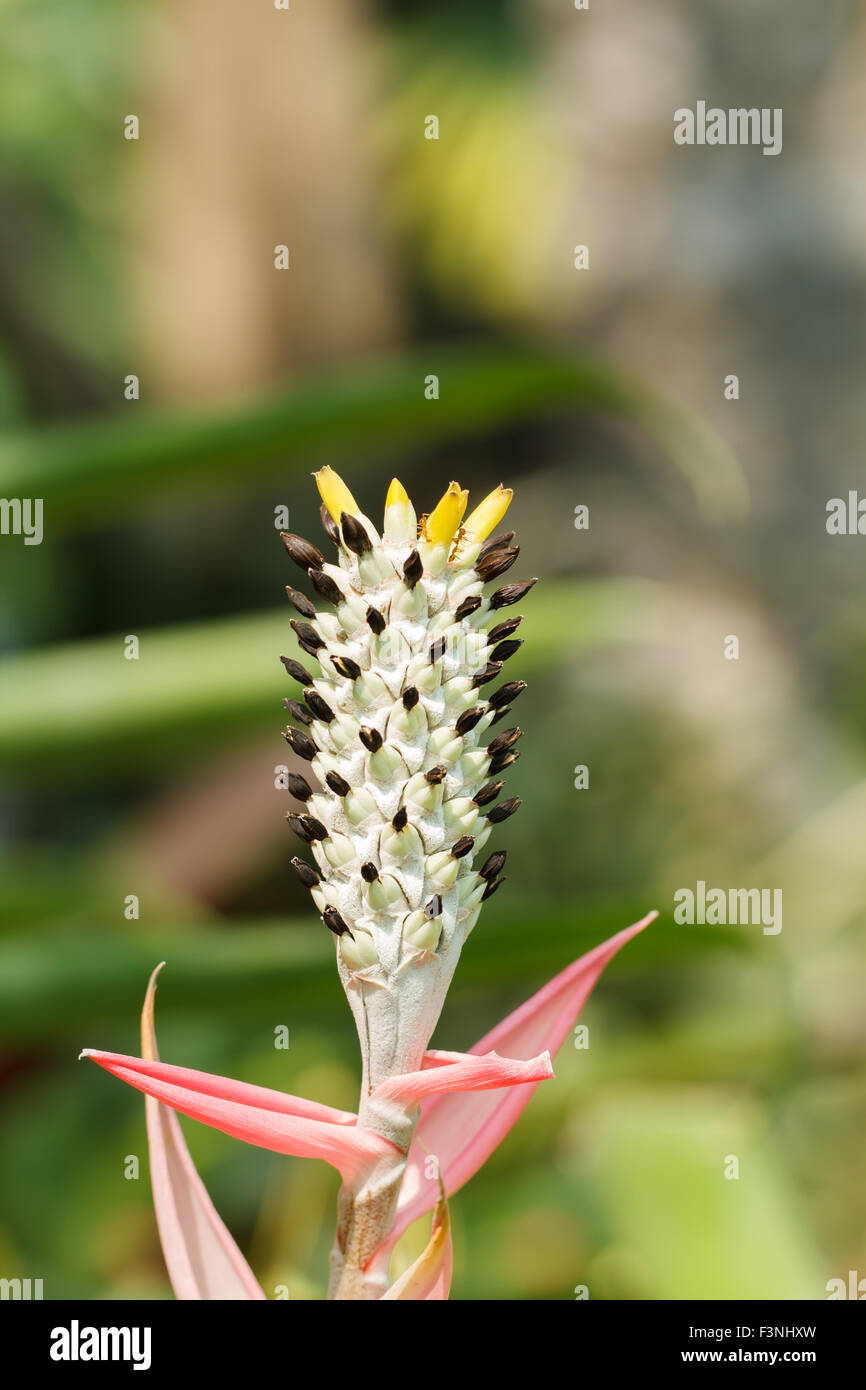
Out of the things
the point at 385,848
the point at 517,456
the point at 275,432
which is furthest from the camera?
the point at 517,456

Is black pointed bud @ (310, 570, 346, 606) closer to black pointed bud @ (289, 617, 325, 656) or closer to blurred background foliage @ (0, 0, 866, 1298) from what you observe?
black pointed bud @ (289, 617, 325, 656)

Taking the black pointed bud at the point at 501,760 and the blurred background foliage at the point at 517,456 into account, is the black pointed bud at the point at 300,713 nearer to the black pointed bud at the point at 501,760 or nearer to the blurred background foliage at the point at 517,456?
the black pointed bud at the point at 501,760

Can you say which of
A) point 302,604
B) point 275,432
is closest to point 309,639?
point 302,604

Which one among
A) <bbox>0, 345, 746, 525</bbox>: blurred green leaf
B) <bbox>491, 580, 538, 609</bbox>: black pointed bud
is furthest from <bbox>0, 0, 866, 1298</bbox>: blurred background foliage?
<bbox>491, 580, 538, 609</bbox>: black pointed bud

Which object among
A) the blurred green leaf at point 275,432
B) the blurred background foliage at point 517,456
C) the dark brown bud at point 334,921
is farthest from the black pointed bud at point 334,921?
the blurred background foliage at point 517,456

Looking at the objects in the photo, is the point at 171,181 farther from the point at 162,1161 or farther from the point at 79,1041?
the point at 162,1161

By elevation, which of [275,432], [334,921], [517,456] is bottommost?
[334,921]

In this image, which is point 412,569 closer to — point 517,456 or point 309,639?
point 309,639
